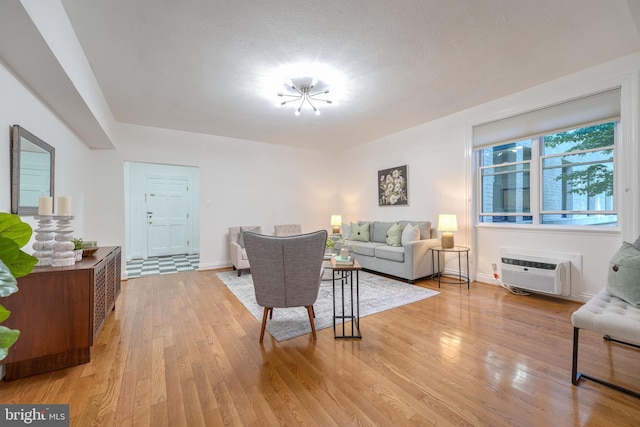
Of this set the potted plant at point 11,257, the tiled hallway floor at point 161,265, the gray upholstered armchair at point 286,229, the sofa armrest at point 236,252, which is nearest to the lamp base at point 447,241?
the gray upholstered armchair at point 286,229

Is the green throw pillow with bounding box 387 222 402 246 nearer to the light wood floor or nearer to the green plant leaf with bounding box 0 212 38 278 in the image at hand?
the light wood floor

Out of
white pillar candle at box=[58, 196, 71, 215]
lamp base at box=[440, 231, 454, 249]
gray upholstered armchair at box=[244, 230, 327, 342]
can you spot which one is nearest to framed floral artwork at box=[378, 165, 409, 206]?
lamp base at box=[440, 231, 454, 249]

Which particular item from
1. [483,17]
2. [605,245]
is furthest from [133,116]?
[605,245]

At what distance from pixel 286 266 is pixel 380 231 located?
3.18 meters

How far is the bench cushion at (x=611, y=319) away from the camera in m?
1.48

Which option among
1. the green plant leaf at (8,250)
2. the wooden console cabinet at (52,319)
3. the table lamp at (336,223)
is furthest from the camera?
the table lamp at (336,223)

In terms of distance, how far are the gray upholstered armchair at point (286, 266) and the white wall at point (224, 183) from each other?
3.20 metres

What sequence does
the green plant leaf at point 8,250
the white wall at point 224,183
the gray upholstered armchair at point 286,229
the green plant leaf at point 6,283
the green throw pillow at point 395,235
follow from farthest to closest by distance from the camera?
1. the gray upholstered armchair at point 286,229
2. the green throw pillow at point 395,235
3. the white wall at point 224,183
4. the green plant leaf at point 8,250
5. the green plant leaf at point 6,283

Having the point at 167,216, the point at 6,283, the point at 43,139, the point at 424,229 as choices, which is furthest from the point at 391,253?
the point at 167,216

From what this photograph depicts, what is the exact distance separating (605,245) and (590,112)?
4.60ft

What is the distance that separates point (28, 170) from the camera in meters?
2.17

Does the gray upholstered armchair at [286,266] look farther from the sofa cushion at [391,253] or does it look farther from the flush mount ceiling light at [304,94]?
the sofa cushion at [391,253]

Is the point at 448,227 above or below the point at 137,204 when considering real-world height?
below

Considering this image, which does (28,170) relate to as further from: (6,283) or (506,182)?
(506,182)
